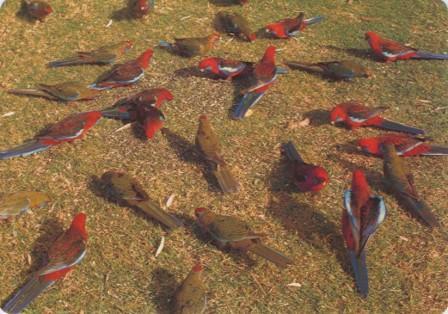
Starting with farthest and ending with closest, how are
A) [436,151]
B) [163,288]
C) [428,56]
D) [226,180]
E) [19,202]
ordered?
[428,56], [436,151], [226,180], [19,202], [163,288]

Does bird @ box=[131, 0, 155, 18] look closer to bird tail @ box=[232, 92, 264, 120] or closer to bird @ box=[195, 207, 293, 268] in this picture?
bird tail @ box=[232, 92, 264, 120]

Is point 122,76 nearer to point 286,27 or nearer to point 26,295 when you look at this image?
point 286,27

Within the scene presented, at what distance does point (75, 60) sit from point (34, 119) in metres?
1.21

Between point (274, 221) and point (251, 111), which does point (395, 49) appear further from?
point (274, 221)

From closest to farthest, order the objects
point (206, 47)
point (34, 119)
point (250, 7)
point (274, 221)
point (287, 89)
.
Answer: point (274, 221)
point (34, 119)
point (287, 89)
point (206, 47)
point (250, 7)

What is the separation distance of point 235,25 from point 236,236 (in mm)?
3887

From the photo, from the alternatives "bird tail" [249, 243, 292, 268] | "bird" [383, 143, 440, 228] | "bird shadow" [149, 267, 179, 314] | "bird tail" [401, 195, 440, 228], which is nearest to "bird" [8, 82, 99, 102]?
"bird shadow" [149, 267, 179, 314]

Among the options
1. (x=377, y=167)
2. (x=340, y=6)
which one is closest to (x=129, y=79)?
(x=377, y=167)

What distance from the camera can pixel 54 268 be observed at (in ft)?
14.1

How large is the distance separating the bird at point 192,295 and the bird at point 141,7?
4530mm

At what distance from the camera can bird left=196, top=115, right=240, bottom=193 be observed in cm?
528

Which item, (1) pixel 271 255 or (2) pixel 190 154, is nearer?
(1) pixel 271 255

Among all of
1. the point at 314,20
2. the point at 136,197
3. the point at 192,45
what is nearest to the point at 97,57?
the point at 192,45

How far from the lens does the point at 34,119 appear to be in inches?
240
